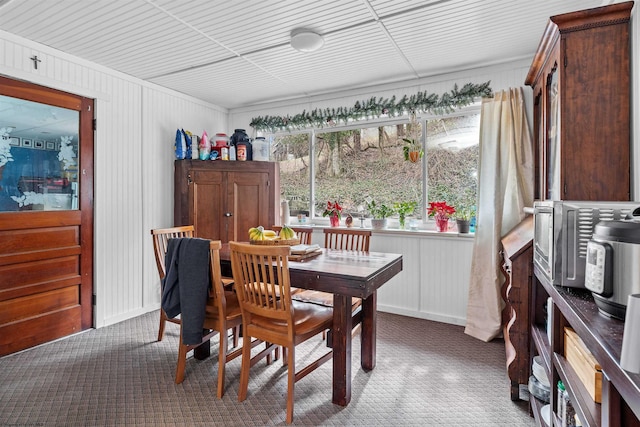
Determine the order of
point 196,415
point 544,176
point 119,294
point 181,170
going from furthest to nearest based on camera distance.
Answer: point 181,170 < point 119,294 < point 544,176 < point 196,415

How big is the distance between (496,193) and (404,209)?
36.3 inches

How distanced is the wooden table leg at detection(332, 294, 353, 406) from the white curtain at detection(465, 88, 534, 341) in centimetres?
159

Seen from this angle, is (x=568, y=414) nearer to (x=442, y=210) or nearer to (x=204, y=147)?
(x=442, y=210)

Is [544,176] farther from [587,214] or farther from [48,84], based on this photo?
[48,84]

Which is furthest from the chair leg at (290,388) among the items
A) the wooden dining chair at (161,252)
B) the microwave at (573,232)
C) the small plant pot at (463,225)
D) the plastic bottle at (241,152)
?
the plastic bottle at (241,152)

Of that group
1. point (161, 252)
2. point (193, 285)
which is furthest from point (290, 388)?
point (161, 252)

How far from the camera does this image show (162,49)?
289cm

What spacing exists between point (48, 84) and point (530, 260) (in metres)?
3.88

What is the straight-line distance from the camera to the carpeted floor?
1.94 metres

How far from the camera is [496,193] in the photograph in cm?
302

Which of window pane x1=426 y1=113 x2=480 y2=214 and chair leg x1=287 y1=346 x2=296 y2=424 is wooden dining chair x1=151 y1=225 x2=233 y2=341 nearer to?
chair leg x1=287 y1=346 x2=296 y2=424

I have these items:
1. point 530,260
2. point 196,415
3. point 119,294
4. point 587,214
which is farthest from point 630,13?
point 119,294

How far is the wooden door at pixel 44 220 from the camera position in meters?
2.67

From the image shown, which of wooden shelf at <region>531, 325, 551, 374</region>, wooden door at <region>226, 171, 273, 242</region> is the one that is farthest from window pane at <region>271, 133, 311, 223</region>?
wooden shelf at <region>531, 325, 551, 374</region>
